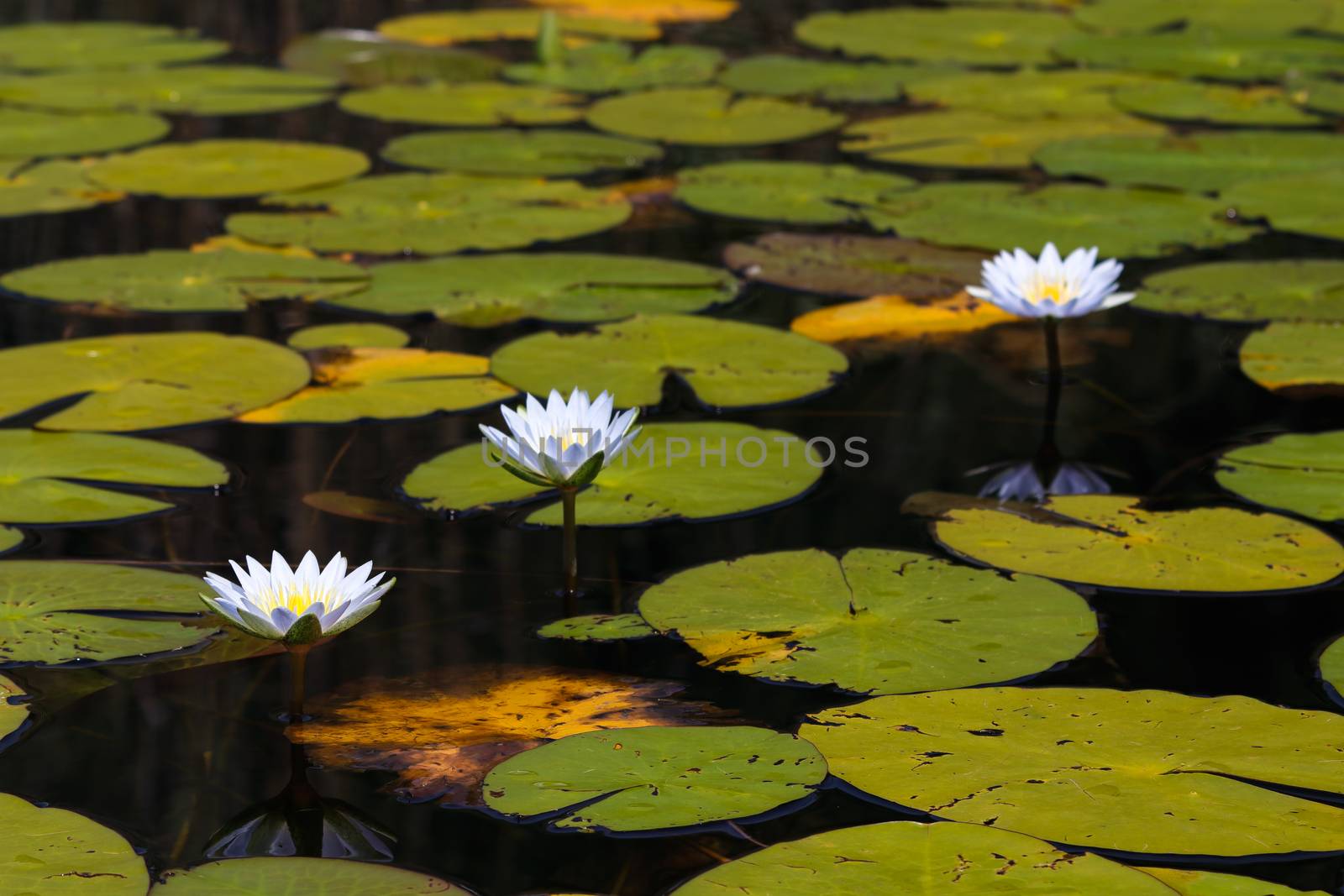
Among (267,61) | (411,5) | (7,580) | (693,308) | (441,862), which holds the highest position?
(411,5)

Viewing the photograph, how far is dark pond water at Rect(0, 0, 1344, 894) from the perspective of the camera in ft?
5.54

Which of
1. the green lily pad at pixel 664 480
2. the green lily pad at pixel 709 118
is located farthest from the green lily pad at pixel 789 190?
the green lily pad at pixel 664 480

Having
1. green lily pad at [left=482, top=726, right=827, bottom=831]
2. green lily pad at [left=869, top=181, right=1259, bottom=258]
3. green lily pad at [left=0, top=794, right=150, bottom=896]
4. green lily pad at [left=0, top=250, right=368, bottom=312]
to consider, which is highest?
green lily pad at [left=869, top=181, right=1259, bottom=258]

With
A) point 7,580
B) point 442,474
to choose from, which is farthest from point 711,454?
point 7,580

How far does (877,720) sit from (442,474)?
3.50 ft

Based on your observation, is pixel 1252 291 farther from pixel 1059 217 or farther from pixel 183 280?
pixel 183 280

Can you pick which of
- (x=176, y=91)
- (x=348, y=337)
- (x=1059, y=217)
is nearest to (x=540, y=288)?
(x=348, y=337)

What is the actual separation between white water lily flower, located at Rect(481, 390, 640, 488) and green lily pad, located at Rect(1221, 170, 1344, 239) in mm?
2558

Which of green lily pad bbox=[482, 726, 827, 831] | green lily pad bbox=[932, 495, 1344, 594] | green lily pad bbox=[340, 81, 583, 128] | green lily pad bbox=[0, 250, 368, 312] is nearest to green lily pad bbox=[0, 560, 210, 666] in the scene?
green lily pad bbox=[482, 726, 827, 831]

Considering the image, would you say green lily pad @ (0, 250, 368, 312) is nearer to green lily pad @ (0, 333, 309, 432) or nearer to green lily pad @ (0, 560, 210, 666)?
green lily pad @ (0, 333, 309, 432)

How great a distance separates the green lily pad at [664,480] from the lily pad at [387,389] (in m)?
0.26

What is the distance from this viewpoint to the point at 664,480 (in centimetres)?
257

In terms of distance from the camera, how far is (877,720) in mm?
1823

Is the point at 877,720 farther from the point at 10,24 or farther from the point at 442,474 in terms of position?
the point at 10,24
